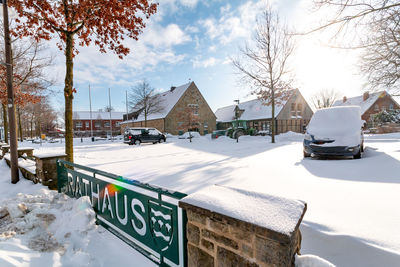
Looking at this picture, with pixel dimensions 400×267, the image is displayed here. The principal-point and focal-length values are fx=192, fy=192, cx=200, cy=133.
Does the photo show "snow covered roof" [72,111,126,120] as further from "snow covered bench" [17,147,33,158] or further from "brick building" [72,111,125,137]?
"snow covered bench" [17,147,33,158]

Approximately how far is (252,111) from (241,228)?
3372 cm

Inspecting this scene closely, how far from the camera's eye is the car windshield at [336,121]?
6648mm

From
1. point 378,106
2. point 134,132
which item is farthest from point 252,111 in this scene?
point 378,106

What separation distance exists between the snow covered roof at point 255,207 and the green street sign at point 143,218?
34 centimetres

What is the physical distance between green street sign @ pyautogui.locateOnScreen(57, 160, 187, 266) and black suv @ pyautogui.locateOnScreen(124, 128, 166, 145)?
15253mm

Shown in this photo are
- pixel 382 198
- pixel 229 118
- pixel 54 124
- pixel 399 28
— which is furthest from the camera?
pixel 54 124

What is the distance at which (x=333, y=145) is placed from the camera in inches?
249

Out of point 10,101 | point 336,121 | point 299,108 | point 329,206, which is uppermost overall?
point 299,108

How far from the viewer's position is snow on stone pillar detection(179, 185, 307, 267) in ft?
4.40

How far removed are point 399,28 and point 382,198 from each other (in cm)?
908

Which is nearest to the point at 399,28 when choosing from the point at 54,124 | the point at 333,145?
the point at 333,145

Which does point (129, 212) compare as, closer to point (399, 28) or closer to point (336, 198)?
point (336, 198)

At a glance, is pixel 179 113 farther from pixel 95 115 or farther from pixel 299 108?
pixel 95 115

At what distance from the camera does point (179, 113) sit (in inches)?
1244
